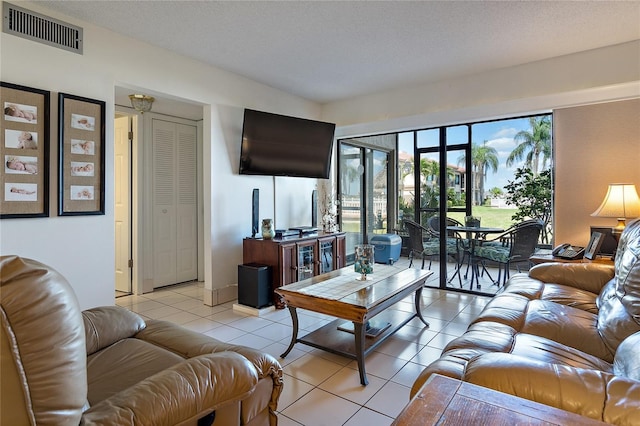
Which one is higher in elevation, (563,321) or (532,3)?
(532,3)

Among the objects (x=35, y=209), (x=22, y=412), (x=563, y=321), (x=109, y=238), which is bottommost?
(x=563, y=321)

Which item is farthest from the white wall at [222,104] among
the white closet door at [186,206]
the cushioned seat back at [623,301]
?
the cushioned seat back at [623,301]

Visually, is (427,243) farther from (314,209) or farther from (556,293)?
(556,293)

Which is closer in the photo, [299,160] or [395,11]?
[395,11]

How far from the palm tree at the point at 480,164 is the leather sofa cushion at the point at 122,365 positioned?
163 inches

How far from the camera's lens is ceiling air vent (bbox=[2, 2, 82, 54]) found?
244cm

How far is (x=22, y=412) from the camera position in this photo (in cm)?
78

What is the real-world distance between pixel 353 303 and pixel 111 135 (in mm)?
2485

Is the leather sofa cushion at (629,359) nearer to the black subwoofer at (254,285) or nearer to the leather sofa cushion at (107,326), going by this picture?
the leather sofa cushion at (107,326)

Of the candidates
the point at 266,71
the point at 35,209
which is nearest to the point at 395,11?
the point at 266,71

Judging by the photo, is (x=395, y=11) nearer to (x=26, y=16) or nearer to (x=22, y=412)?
(x=26, y=16)

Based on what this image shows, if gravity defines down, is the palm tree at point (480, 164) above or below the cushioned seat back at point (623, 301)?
above

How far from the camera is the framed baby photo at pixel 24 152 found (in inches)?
95.0

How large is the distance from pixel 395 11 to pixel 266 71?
1.75 m
